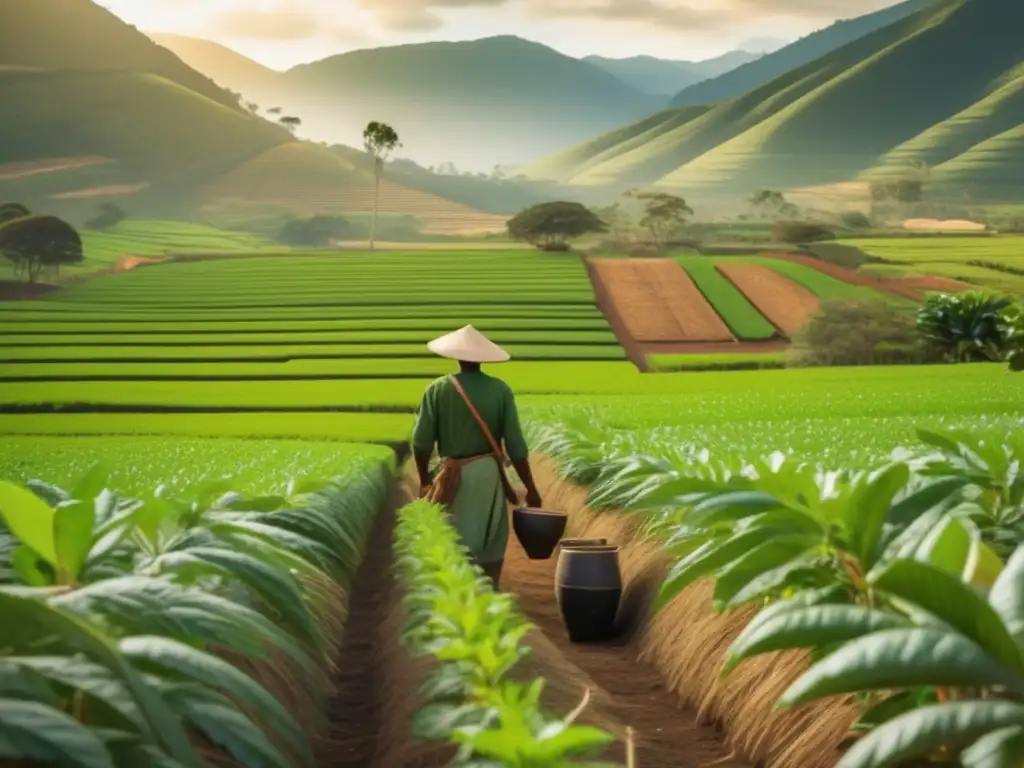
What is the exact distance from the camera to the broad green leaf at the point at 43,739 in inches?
47.7

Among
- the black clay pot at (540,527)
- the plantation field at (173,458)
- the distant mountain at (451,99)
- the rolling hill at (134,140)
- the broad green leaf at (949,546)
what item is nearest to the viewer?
the broad green leaf at (949,546)

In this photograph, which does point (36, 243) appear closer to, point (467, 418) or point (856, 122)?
point (467, 418)

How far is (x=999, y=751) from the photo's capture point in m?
1.38

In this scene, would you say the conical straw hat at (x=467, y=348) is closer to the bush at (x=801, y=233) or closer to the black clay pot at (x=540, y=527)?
the black clay pot at (x=540, y=527)

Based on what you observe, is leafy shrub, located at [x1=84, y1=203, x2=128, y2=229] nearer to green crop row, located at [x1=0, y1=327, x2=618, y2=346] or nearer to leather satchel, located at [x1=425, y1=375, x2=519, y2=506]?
green crop row, located at [x1=0, y1=327, x2=618, y2=346]

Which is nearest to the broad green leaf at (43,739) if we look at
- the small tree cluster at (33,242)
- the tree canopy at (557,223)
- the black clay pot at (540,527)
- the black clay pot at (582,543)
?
the black clay pot at (582,543)

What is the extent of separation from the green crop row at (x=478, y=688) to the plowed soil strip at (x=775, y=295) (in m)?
19.9

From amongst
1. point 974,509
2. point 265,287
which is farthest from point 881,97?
point 974,509

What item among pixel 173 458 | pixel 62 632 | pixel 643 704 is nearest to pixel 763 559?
pixel 62 632

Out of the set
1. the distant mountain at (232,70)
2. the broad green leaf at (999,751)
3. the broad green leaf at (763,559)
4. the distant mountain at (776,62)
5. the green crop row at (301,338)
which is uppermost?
the distant mountain at (776,62)

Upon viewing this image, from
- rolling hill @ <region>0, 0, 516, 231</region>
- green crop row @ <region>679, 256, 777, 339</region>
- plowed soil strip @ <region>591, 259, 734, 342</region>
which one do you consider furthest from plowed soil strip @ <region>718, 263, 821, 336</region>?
rolling hill @ <region>0, 0, 516, 231</region>

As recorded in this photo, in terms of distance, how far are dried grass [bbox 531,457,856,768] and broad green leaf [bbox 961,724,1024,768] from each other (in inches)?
20.0

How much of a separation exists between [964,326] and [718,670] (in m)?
19.0

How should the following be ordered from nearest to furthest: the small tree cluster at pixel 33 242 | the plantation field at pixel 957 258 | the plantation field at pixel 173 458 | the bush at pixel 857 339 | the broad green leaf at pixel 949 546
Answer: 1. the broad green leaf at pixel 949 546
2. the plantation field at pixel 173 458
3. the small tree cluster at pixel 33 242
4. the bush at pixel 857 339
5. the plantation field at pixel 957 258
